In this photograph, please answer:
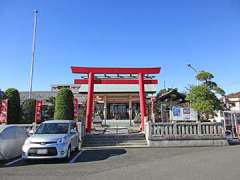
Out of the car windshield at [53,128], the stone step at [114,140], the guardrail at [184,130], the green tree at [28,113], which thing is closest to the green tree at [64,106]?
the stone step at [114,140]

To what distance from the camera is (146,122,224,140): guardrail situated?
583 inches

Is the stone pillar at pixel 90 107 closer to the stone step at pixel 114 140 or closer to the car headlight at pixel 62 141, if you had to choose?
the stone step at pixel 114 140

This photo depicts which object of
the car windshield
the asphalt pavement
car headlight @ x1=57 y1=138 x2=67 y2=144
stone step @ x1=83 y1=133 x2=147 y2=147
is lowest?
the asphalt pavement

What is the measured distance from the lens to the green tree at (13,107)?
18.5 meters

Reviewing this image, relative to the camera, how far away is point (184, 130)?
15039 mm

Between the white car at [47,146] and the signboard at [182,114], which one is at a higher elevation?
the signboard at [182,114]

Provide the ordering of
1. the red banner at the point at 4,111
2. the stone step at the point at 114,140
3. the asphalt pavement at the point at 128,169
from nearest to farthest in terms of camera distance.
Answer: the asphalt pavement at the point at 128,169
the stone step at the point at 114,140
the red banner at the point at 4,111

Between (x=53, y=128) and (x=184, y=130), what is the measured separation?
770 centimetres

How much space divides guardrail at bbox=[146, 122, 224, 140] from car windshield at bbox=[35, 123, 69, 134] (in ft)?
18.1

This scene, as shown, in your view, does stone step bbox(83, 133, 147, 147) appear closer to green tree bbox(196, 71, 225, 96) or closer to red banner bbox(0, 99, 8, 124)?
red banner bbox(0, 99, 8, 124)

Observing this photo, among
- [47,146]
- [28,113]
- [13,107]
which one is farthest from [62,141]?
[28,113]

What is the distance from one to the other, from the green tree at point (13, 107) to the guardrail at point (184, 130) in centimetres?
984

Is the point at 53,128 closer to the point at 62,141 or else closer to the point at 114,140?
the point at 62,141

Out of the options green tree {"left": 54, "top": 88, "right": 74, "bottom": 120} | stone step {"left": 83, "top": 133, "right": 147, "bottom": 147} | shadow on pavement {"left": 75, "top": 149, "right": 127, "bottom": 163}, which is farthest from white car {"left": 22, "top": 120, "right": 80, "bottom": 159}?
green tree {"left": 54, "top": 88, "right": 74, "bottom": 120}
